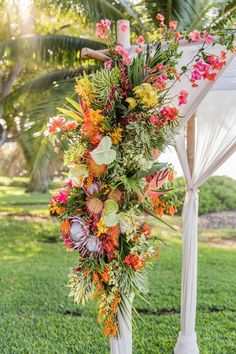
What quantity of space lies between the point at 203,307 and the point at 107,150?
3.33m

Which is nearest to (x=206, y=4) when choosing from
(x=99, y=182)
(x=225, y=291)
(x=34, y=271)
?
(x=225, y=291)

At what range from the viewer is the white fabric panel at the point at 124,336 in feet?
9.31

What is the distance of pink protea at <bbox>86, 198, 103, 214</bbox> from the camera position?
8.89 feet

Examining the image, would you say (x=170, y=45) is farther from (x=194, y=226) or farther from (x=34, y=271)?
(x=34, y=271)

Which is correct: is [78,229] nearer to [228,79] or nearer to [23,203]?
[228,79]

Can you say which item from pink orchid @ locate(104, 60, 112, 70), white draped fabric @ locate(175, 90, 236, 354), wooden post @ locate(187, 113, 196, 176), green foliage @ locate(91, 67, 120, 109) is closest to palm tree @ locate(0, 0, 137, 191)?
wooden post @ locate(187, 113, 196, 176)

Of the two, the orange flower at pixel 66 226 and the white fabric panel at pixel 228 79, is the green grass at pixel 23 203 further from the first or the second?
the orange flower at pixel 66 226

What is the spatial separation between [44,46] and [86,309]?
3740mm

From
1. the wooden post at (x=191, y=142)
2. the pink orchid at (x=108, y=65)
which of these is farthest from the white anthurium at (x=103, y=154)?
the wooden post at (x=191, y=142)

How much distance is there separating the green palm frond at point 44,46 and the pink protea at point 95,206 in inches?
200

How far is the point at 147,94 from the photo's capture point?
2.64 metres

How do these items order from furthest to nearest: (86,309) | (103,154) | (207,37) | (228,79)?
(86,309) < (228,79) < (207,37) < (103,154)

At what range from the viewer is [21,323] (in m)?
4.82

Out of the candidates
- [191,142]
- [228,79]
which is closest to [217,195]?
[191,142]
